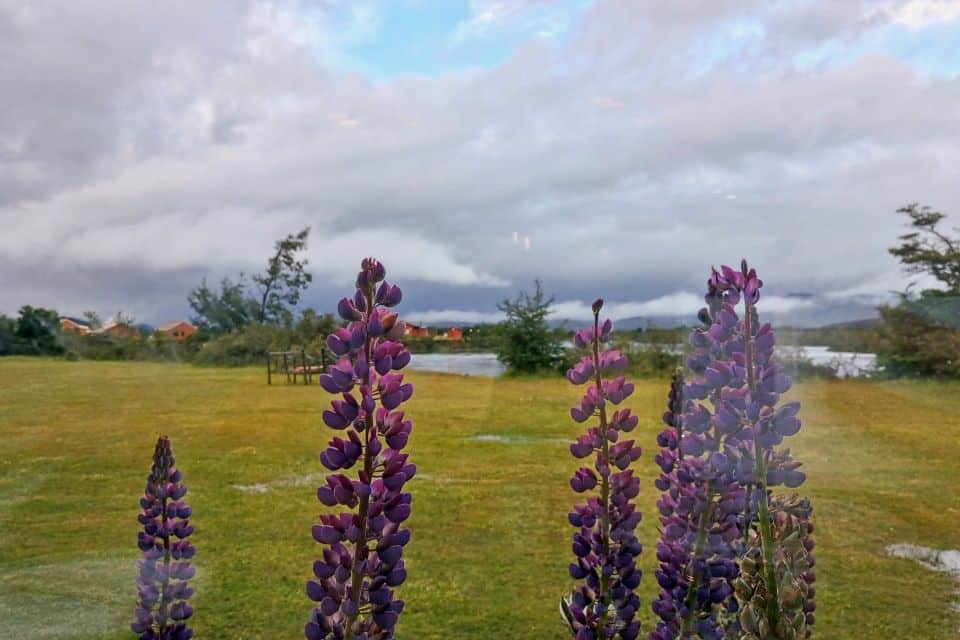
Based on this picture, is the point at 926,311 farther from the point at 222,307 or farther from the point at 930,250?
the point at 222,307

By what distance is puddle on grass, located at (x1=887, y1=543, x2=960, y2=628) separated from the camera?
149cm

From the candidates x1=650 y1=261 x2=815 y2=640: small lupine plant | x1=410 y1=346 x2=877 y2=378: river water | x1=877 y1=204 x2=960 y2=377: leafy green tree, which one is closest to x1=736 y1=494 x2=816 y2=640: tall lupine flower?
x1=650 y1=261 x2=815 y2=640: small lupine plant

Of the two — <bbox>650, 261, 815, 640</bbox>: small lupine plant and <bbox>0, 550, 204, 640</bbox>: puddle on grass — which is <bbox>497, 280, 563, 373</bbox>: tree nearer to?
<bbox>650, 261, 815, 640</bbox>: small lupine plant

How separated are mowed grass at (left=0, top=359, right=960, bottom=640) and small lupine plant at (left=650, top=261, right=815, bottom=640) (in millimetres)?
638

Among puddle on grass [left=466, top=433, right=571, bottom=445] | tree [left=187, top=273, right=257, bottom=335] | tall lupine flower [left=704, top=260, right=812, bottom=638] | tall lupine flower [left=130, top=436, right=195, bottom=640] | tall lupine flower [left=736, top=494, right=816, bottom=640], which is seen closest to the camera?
tall lupine flower [left=736, top=494, right=816, bottom=640]

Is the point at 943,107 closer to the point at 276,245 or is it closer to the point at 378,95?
the point at 378,95

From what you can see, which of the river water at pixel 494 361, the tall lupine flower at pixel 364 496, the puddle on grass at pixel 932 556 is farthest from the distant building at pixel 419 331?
the puddle on grass at pixel 932 556

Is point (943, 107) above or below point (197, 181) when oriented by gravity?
above

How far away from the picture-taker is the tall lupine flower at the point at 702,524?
0.72 metres

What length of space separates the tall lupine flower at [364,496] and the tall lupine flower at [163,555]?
15.7 inches

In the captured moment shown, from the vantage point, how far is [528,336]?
143 centimetres

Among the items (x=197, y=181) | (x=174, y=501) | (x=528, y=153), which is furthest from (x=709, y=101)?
(x=174, y=501)

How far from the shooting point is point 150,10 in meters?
1.18

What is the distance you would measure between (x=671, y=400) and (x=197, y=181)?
0.79 meters
